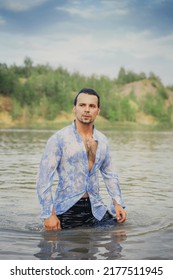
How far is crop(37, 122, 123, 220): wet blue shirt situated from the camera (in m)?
4.89

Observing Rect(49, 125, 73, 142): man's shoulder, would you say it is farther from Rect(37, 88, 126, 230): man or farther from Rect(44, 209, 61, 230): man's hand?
Rect(44, 209, 61, 230): man's hand

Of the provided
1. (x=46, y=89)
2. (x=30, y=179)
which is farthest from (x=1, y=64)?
(x=30, y=179)

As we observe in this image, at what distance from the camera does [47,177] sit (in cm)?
488

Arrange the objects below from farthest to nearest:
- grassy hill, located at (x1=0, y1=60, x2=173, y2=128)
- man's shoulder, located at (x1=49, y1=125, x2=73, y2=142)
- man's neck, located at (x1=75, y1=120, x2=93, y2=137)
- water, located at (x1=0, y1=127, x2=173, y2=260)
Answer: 1. grassy hill, located at (x1=0, y1=60, x2=173, y2=128)
2. man's neck, located at (x1=75, y1=120, x2=93, y2=137)
3. man's shoulder, located at (x1=49, y1=125, x2=73, y2=142)
4. water, located at (x1=0, y1=127, x2=173, y2=260)

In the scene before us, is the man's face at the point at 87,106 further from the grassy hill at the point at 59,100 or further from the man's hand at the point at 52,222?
the grassy hill at the point at 59,100

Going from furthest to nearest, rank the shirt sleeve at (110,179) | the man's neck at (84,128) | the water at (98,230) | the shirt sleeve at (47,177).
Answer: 1. the shirt sleeve at (110,179)
2. the man's neck at (84,128)
3. the shirt sleeve at (47,177)
4. the water at (98,230)

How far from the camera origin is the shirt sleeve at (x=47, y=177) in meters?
4.84

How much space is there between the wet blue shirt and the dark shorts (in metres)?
0.05

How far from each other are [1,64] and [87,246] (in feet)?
208

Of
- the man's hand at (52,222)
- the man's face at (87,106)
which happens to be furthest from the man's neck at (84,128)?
the man's hand at (52,222)

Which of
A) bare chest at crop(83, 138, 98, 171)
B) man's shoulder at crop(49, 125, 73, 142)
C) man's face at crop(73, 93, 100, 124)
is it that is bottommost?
bare chest at crop(83, 138, 98, 171)

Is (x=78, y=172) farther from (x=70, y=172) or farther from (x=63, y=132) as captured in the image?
(x=63, y=132)

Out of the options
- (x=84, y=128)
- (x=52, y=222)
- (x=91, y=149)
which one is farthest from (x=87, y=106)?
(x=52, y=222)

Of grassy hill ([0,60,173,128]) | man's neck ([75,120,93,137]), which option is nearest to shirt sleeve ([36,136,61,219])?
man's neck ([75,120,93,137])
